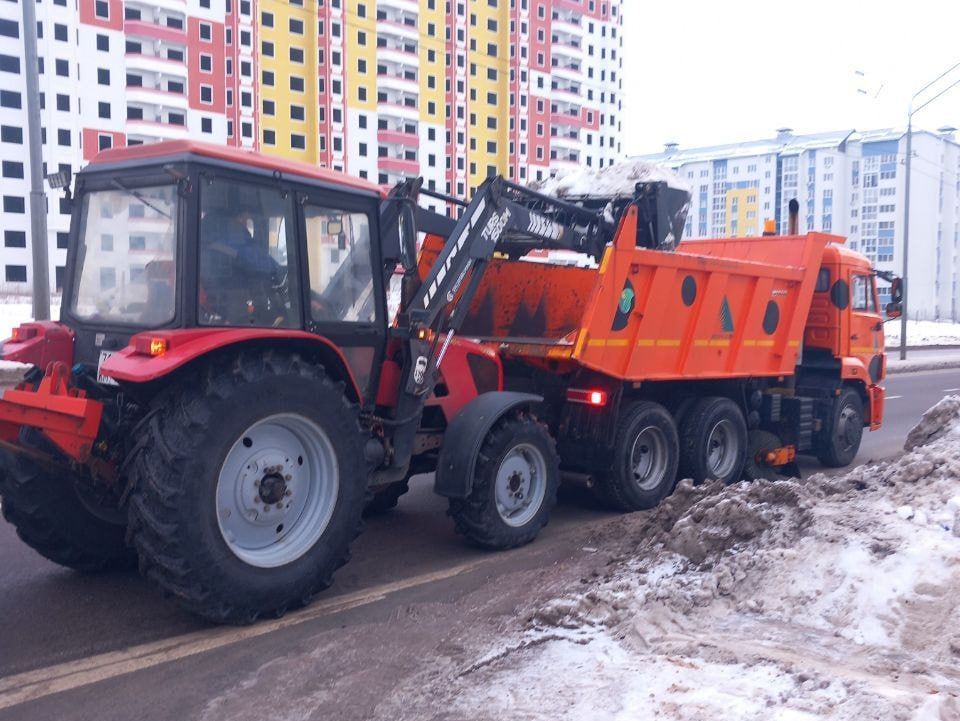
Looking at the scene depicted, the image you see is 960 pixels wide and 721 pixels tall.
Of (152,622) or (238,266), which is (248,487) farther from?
(238,266)

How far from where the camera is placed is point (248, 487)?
17.6ft

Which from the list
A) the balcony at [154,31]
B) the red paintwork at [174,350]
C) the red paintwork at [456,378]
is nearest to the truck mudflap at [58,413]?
the red paintwork at [174,350]

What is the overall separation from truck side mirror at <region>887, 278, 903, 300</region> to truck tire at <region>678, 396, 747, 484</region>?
3488 millimetres

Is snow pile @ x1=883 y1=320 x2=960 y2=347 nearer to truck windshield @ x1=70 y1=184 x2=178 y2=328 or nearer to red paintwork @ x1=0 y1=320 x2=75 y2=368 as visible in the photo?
truck windshield @ x1=70 y1=184 x2=178 y2=328

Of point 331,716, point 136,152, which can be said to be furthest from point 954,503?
point 136,152

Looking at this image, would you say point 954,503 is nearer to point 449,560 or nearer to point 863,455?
point 449,560

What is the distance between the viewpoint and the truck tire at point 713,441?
9.09 metres

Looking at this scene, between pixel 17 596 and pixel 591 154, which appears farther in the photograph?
pixel 591 154

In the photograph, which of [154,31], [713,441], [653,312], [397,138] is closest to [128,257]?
[653,312]

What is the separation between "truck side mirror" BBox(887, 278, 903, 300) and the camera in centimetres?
1185

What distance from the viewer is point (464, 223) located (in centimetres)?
716

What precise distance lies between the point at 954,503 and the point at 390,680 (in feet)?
12.6

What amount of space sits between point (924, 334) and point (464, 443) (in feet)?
169

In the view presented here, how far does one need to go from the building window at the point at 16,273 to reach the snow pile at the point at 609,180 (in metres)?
55.6
